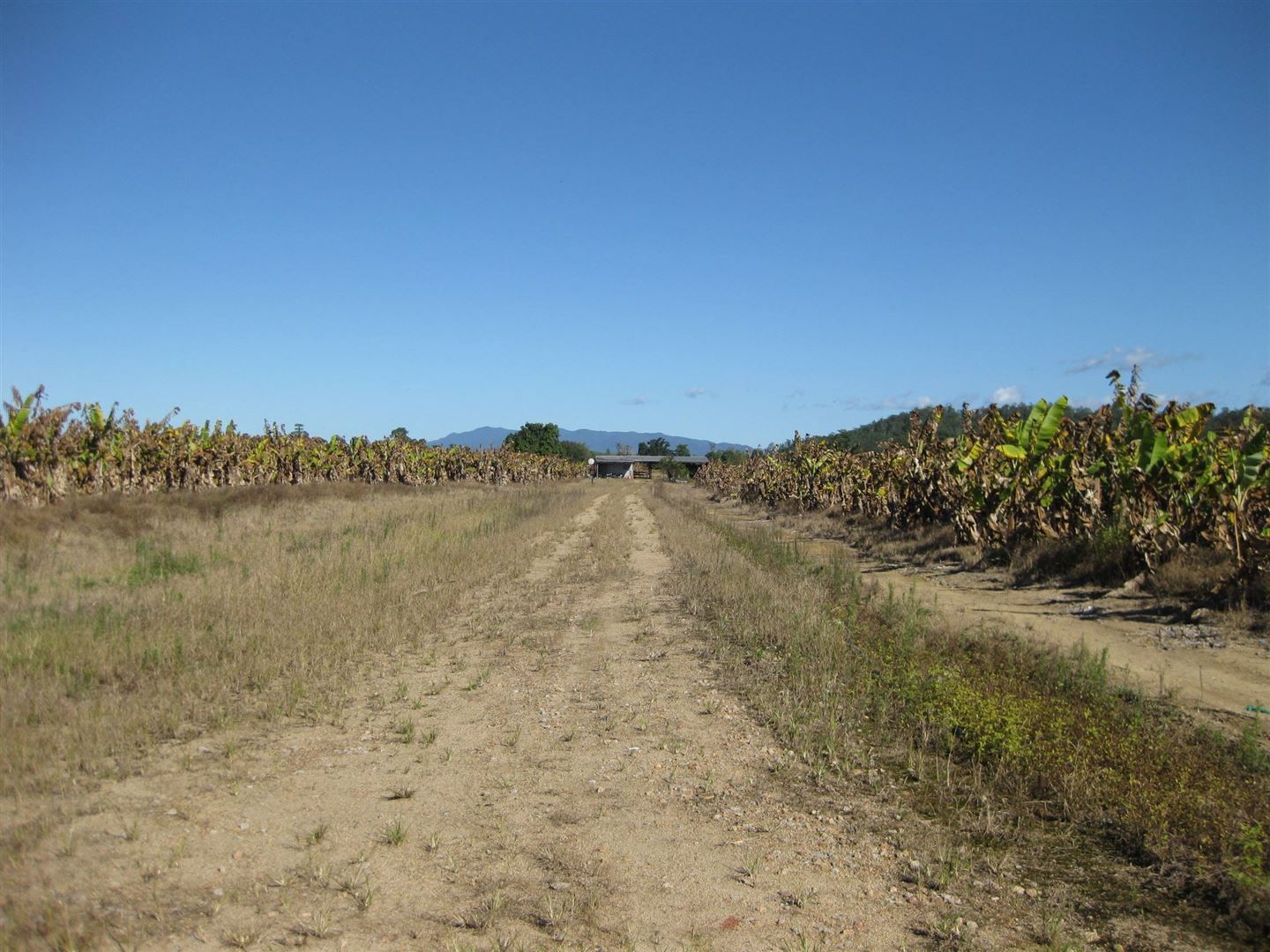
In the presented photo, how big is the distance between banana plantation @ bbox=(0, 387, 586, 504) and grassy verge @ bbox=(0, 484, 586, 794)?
2098 mm

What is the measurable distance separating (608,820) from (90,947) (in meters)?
2.38

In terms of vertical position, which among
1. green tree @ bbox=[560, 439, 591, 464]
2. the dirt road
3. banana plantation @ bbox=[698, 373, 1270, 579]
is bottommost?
the dirt road

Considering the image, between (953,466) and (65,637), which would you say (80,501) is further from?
(953,466)

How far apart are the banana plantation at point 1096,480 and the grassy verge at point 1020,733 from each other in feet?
15.5

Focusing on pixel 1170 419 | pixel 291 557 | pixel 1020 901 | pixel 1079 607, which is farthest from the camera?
pixel 291 557

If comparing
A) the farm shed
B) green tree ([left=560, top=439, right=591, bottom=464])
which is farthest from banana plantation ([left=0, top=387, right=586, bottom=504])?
the farm shed

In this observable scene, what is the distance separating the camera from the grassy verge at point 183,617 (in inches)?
224

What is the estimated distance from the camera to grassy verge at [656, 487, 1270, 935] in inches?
171

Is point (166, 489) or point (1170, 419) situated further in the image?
point (166, 489)

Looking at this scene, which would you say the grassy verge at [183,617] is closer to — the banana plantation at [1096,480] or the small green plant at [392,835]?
the small green plant at [392,835]

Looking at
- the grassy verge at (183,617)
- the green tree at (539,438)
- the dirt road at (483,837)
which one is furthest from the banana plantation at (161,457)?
the green tree at (539,438)

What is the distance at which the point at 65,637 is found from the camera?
7.50 metres

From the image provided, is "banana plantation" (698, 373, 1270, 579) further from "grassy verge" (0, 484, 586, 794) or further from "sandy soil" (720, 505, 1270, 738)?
"grassy verge" (0, 484, 586, 794)

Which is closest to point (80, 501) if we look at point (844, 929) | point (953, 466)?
point (953, 466)
